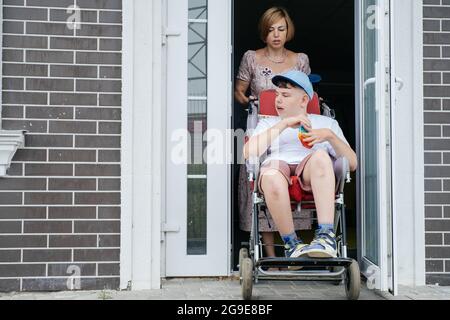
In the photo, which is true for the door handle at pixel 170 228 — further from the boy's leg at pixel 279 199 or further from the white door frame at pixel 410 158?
the white door frame at pixel 410 158

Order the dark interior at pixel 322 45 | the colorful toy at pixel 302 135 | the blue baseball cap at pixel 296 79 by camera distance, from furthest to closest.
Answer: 1. the dark interior at pixel 322 45
2. the blue baseball cap at pixel 296 79
3. the colorful toy at pixel 302 135

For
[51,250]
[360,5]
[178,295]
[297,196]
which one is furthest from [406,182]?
[51,250]

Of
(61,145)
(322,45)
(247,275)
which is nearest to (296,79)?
(247,275)

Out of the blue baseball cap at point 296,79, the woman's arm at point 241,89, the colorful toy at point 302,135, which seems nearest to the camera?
the colorful toy at point 302,135

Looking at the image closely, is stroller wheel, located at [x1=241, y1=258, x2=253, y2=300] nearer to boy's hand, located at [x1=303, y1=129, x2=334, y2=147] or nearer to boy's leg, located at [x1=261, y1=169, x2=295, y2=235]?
boy's leg, located at [x1=261, y1=169, x2=295, y2=235]

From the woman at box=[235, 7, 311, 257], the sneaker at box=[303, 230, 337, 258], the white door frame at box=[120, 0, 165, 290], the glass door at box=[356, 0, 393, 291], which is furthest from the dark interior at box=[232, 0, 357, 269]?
the sneaker at box=[303, 230, 337, 258]

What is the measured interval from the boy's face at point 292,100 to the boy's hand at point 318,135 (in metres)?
0.22

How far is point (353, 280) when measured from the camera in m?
3.07

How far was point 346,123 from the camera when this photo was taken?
30.6ft

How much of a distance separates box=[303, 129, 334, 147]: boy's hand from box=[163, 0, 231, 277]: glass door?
2.14ft

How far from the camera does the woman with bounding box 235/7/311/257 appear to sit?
415 cm

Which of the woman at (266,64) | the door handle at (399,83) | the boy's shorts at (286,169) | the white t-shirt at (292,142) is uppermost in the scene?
the woman at (266,64)

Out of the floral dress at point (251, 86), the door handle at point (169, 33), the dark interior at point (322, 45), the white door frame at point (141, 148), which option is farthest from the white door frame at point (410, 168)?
the white door frame at point (141, 148)

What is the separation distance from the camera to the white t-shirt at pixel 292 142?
3.47 m
